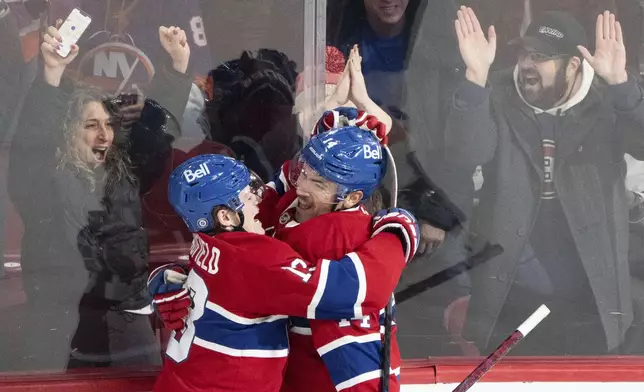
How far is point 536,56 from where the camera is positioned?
2.48 m

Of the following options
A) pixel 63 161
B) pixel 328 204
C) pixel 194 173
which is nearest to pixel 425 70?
pixel 328 204

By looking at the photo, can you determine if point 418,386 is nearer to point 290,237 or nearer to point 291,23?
point 290,237

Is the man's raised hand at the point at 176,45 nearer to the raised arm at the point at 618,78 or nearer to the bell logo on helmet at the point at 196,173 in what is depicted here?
the bell logo on helmet at the point at 196,173

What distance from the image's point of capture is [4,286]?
231cm

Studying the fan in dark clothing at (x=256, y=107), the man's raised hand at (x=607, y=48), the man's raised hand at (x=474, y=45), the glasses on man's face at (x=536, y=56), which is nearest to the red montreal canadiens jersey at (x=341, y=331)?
the fan in dark clothing at (x=256, y=107)

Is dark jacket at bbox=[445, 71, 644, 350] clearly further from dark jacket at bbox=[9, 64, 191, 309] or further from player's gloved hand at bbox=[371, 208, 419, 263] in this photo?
dark jacket at bbox=[9, 64, 191, 309]

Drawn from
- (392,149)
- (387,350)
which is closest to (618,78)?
(392,149)

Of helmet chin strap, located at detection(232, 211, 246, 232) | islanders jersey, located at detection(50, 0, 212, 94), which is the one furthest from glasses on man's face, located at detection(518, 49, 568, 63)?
helmet chin strap, located at detection(232, 211, 246, 232)

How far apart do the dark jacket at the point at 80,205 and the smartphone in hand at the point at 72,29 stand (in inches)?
5.0

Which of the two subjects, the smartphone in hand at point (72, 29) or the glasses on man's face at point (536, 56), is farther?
the glasses on man's face at point (536, 56)

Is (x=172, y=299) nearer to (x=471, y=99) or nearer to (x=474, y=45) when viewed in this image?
(x=471, y=99)

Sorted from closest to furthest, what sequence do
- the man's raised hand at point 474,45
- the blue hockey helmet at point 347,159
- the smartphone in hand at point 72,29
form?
the blue hockey helmet at point 347,159
the smartphone in hand at point 72,29
the man's raised hand at point 474,45

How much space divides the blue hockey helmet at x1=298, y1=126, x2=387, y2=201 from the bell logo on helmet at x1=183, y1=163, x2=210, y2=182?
0.88 feet

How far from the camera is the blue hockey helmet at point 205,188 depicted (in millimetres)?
1801
